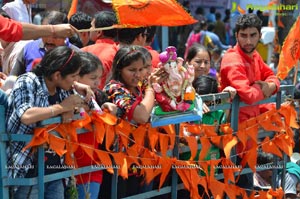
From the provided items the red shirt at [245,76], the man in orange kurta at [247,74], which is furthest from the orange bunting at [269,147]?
the red shirt at [245,76]

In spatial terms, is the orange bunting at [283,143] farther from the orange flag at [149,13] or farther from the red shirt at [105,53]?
the red shirt at [105,53]

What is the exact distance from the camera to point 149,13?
5.47 meters

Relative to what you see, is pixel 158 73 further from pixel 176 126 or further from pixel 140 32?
pixel 140 32

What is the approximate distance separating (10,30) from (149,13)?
4.45 feet

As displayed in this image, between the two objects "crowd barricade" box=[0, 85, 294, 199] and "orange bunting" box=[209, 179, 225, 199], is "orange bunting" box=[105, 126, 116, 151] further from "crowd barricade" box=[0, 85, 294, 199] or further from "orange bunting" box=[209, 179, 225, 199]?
"orange bunting" box=[209, 179, 225, 199]

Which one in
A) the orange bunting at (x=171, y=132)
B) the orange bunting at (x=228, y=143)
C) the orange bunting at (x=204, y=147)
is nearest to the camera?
the orange bunting at (x=171, y=132)

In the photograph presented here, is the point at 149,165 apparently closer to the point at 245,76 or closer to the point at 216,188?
the point at 216,188

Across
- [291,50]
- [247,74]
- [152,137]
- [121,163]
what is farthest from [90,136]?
[291,50]

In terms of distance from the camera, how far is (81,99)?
4.34 metres

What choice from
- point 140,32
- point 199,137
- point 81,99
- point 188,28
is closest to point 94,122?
point 81,99

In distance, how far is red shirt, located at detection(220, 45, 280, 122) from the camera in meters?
5.47

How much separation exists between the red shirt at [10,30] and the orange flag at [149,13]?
3.39ft

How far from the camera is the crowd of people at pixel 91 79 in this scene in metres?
4.25

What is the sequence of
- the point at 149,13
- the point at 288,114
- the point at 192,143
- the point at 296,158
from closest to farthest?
the point at 192,143
the point at 149,13
the point at 288,114
the point at 296,158
